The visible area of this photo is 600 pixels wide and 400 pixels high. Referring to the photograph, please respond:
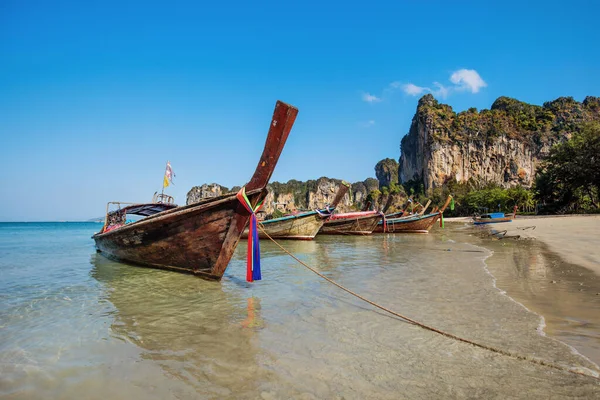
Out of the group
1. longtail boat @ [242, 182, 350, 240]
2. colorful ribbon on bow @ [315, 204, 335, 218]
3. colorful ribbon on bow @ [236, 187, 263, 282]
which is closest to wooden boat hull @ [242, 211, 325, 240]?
longtail boat @ [242, 182, 350, 240]

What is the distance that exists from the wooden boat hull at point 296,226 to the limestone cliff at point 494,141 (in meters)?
91.4

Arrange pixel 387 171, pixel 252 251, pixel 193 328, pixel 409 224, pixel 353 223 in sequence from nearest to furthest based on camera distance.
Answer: pixel 193 328 < pixel 252 251 < pixel 353 223 < pixel 409 224 < pixel 387 171

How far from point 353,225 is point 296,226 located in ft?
19.9

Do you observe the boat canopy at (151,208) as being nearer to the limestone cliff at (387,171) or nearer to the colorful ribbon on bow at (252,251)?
the colorful ribbon on bow at (252,251)

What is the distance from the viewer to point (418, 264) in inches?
341

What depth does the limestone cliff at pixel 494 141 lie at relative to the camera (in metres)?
99.0

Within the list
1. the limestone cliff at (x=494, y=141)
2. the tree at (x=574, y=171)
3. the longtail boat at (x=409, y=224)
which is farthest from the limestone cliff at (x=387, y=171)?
the longtail boat at (x=409, y=224)

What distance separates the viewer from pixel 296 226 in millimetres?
18344

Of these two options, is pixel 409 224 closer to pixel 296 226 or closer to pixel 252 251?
pixel 296 226

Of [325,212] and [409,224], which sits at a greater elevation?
[325,212]

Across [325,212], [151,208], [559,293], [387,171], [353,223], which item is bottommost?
[559,293]

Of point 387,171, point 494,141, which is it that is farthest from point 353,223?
point 387,171

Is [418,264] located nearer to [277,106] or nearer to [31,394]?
[277,106]

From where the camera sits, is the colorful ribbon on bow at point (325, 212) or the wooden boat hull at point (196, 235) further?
the colorful ribbon on bow at point (325, 212)
